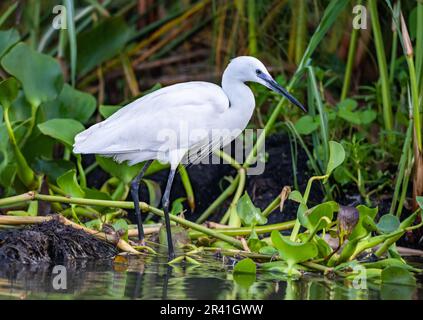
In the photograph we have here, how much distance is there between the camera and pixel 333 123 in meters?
5.23

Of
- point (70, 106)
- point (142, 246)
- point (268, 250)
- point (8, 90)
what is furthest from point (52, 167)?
point (268, 250)

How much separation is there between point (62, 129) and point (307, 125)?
1.39 m

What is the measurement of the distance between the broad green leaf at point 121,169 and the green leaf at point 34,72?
537mm

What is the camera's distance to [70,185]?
14.5ft

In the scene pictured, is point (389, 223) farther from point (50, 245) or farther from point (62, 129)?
point (62, 129)

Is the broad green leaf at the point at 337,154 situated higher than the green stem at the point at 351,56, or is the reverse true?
the green stem at the point at 351,56

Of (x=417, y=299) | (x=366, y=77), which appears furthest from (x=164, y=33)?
(x=417, y=299)

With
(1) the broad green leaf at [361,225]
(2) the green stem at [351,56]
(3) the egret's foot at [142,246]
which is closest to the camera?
(1) the broad green leaf at [361,225]

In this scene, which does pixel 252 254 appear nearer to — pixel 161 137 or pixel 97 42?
pixel 161 137

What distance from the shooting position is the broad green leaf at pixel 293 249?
11.7 feet

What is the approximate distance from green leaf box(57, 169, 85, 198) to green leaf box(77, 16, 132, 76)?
178 centimetres
